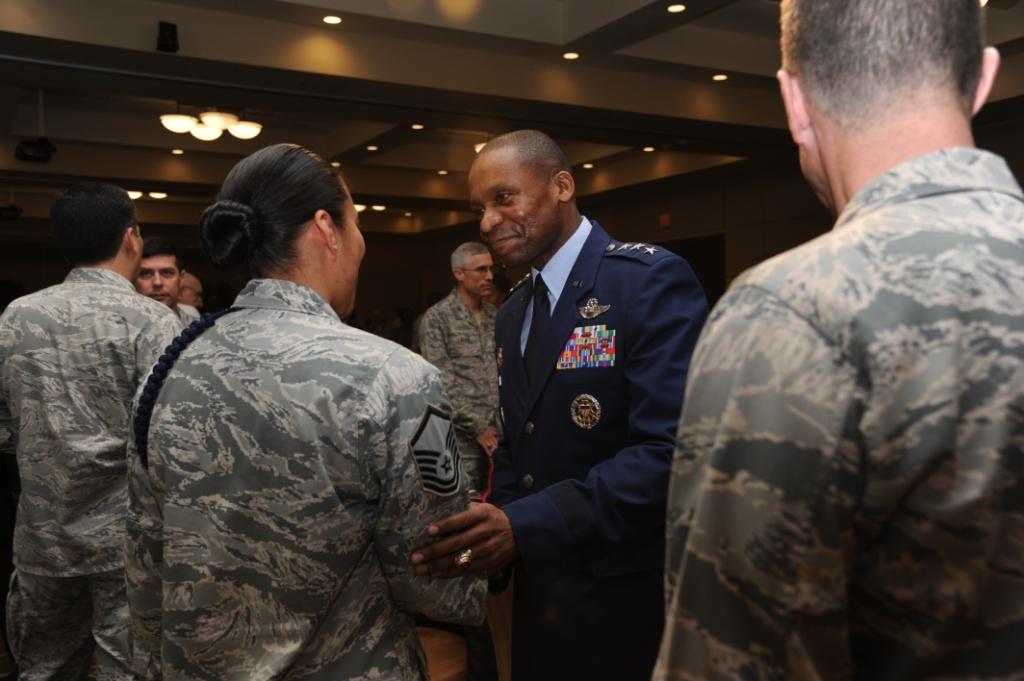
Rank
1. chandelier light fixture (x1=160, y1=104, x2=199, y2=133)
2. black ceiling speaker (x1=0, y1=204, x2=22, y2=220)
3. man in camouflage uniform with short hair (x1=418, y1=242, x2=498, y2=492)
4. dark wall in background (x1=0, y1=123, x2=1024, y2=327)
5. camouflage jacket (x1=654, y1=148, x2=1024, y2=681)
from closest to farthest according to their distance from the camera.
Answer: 1. camouflage jacket (x1=654, y1=148, x2=1024, y2=681)
2. man in camouflage uniform with short hair (x1=418, y1=242, x2=498, y2=492)
3. chandelier light fixture (x1=160, y1=104, x2=199, y2=133)
4. dark wall in background (x1=0, y1=123, x2=1024, y2=327)
5. black ceiling speaker (x1=0, y1=204, x2=22, y2=220)

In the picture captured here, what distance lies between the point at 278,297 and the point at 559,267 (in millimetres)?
721

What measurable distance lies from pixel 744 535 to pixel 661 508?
0.87 m

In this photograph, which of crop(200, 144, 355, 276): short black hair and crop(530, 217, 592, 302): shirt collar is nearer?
crop(200, 144, 355, 276): short black hair

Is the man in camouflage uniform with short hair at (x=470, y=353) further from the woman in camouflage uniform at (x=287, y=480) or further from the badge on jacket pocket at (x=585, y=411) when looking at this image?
the woman in camouflage uniform at (x=287, y=480)

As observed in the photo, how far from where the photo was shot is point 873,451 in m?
0.68

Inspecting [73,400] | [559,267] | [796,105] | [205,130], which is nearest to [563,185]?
[559,267]

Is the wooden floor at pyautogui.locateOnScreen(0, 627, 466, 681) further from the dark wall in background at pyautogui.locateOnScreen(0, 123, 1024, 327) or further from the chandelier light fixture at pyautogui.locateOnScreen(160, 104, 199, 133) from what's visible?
the chandelier light fixture at pyautogui.locateOnScreen(160, 104, 199, 133)

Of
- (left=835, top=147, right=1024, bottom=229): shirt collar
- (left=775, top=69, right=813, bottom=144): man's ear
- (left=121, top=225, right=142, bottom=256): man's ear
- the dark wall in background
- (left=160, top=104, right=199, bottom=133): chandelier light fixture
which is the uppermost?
(left=160, top=104, right=199, bottom=133): chandelier light fixture

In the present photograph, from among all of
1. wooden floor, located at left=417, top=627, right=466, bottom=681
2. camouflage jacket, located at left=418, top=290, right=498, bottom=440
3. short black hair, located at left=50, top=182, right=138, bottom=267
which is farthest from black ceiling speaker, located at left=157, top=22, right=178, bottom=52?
wooden floor, located at left=417, top=627, right=466, bottom=681

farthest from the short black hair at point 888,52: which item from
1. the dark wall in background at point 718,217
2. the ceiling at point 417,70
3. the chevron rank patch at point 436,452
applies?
the dark wall in background at point 718,217

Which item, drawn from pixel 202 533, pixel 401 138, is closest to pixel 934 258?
pixel 202 533

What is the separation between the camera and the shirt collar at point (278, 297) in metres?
1.31

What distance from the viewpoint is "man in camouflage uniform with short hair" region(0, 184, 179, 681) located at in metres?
2.51

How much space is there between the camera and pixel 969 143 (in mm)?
774
